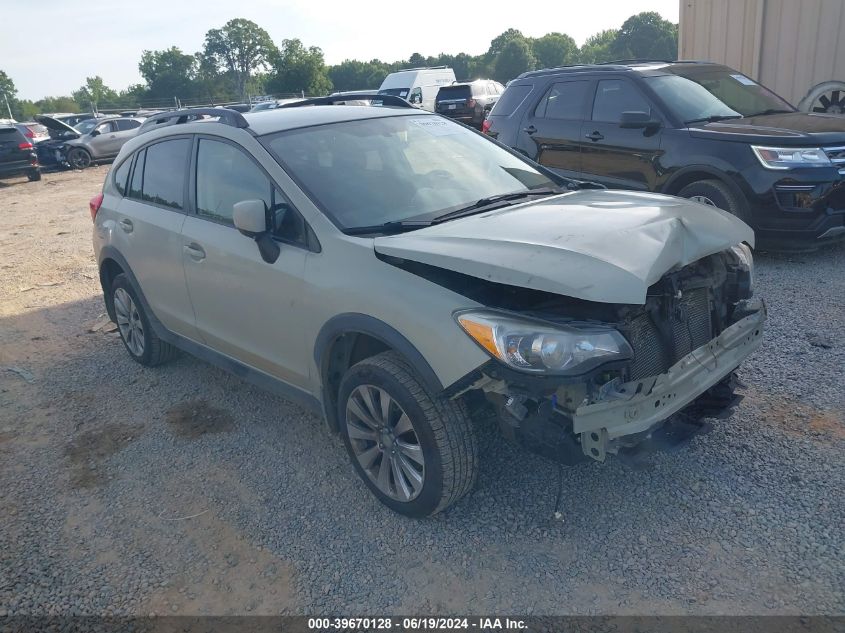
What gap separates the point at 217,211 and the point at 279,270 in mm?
812

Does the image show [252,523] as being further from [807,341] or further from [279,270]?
A: [807,341]

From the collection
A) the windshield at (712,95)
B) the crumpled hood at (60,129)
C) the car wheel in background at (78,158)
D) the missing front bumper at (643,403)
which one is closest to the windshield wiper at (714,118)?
the windshield at (712,95)

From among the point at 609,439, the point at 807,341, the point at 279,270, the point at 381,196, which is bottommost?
the point at 807,341

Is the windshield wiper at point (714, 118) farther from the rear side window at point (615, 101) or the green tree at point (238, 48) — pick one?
the green tree at point (238, 48)

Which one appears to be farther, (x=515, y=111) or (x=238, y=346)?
(x=515, y=111)

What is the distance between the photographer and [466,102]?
1962 cm

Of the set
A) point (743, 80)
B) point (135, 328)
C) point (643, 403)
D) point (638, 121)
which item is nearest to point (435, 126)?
point (643, 403)

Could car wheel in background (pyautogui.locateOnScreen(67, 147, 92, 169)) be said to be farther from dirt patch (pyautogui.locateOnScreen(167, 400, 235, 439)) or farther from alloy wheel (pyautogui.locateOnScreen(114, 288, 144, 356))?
dirt patch (pyautogui.locateOnScreen(167, 400, 235, 439))

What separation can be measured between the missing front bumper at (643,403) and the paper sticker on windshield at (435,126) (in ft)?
7.07

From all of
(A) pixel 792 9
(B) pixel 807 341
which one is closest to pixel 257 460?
(B) pixel 807 341

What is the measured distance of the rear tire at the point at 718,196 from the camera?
625 cm

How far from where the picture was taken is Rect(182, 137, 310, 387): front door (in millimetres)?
3508

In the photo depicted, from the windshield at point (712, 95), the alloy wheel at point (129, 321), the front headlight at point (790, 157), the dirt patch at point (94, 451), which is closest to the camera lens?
the dirt patch at point (94, 451)

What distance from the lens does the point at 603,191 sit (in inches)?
159
